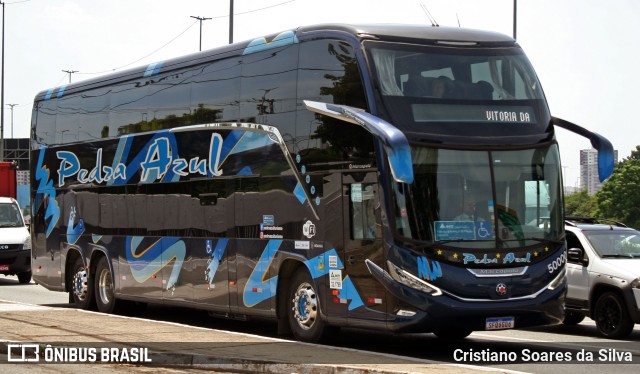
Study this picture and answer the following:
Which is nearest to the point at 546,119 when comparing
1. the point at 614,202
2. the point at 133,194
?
the point at 133,194

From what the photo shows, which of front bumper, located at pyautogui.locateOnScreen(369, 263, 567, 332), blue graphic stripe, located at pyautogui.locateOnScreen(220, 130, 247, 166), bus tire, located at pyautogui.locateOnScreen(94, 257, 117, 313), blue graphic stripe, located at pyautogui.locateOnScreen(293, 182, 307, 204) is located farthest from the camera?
bus tire, located at pyautogui.locateOnScreen(94, 257, 117, 313)

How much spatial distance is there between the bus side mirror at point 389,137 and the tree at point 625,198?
426ft

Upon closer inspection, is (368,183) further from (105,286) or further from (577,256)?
(105,286)

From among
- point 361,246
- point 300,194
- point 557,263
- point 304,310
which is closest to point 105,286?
point 304,310

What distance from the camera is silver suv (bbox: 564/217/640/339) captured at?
17.6 meters

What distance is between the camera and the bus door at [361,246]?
13969 mm

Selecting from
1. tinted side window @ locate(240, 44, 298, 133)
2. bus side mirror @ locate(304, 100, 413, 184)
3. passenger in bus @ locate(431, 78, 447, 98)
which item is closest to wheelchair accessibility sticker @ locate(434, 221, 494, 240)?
bus side mirror @ locate(304, 100, 413, 184)

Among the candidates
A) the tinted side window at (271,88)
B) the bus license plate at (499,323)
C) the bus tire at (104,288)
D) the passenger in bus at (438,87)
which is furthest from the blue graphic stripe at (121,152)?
the bus license plate at (499,323)

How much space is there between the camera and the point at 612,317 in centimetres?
1791

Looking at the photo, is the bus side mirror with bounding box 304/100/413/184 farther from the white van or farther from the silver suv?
the white van

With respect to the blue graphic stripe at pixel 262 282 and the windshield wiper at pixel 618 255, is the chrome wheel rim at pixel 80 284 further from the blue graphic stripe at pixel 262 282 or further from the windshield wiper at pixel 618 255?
the windshield wiper at pixel 618 255

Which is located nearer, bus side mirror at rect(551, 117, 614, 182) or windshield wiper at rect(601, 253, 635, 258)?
bus side mirror at rect(551, 117, 614, 182)

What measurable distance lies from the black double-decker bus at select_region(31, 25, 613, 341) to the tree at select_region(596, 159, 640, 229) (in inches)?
5002

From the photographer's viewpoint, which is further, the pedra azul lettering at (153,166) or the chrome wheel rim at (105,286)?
the chrome wheel rim at (105,286)
